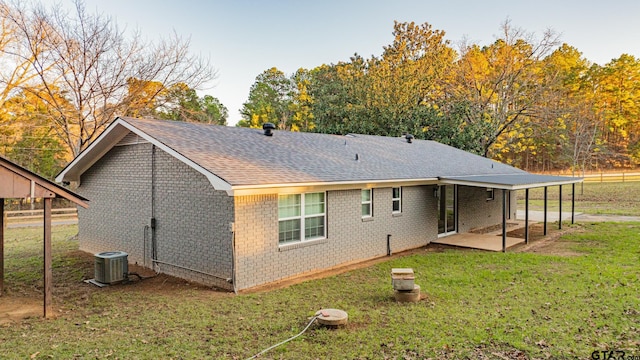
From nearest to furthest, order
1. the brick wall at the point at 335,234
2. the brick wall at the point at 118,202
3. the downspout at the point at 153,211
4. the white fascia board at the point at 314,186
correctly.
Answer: the white fascia board at the point at 314,186
the brick wall at the point at 335,234
the downspout at the point at 153,211
the brick wall at the point at 118,202

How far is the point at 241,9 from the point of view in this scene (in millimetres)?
22125

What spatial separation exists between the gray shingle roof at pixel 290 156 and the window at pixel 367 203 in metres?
0.53

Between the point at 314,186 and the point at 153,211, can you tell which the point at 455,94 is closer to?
the point at 314,186

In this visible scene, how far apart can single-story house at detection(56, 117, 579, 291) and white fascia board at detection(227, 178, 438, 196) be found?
3 cm

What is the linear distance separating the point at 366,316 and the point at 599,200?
2949cm

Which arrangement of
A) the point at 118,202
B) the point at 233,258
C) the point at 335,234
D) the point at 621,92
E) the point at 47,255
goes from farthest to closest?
1. the point at 621,92
2. the point at 118,202
3. the point at 335,234
4. the point at 233,258
5. the point at 47,255

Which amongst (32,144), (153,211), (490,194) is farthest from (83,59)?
(490,194)

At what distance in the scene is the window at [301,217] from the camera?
9.54 metres

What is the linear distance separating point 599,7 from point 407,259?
746 inches

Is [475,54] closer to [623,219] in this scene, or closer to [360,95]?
[360,95]

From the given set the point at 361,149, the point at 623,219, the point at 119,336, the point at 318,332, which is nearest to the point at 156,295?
the point at 119,336

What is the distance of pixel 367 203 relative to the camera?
11.8 meters

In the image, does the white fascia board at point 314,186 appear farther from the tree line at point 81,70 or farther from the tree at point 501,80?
the tree at point 501,80

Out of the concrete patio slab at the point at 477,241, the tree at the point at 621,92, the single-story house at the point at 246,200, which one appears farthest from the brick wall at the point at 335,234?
the tree at the point at 621,92
